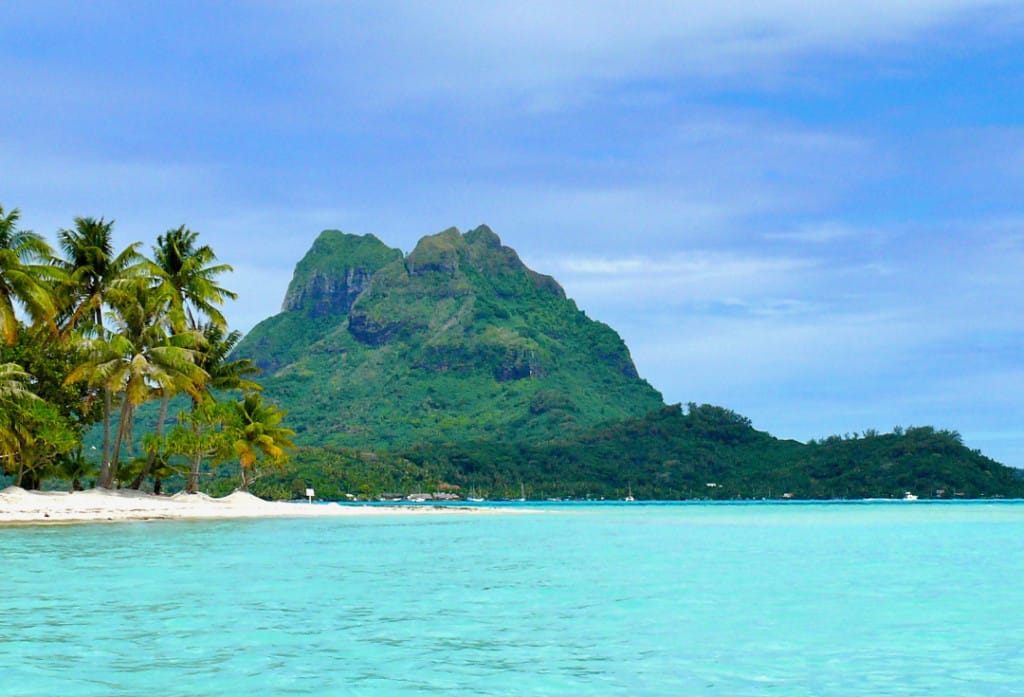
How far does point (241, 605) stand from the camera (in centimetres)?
1539

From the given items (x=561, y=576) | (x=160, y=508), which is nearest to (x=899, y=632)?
(x=561, y=576)

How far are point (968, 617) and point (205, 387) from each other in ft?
146

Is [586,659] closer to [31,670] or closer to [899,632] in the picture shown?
[899,632]

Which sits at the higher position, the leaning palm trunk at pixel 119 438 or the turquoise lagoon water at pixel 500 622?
the leaning palm trunk at pixel 119 438

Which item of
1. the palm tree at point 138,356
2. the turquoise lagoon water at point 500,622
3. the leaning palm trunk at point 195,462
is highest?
the palm tree at point 138,356

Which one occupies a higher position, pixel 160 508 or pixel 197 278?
pixel 197 278

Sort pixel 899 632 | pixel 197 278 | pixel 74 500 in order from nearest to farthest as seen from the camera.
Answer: pixel 899 632
pixel 74 500
pixel 197 278

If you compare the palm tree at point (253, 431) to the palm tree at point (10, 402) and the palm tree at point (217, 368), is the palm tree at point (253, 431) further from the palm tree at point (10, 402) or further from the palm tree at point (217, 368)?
the palm tree at point (10, 402)

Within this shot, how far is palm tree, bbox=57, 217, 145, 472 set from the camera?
46.5 m

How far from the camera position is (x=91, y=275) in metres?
47.1

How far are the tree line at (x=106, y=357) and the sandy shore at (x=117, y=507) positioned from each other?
6.10 feet

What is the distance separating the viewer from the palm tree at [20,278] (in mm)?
38312

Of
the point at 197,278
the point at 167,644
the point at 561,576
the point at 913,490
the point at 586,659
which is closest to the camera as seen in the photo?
the point at 586,659

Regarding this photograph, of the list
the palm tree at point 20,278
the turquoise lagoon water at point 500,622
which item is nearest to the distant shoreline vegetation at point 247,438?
the palm tree at point 20,278
